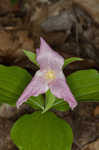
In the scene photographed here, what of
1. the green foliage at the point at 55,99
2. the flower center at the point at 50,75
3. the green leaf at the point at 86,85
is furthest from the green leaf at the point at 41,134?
the flower center at the point at 50,75

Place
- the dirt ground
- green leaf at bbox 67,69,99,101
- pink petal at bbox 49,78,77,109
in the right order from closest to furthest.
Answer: pink petal at bbox 49,78,77,109 → green leaf at bbox 67,69,99,101 → the dirt ground

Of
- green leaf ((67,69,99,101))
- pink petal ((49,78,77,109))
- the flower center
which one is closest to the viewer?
pink petal ((49,78,77,109))

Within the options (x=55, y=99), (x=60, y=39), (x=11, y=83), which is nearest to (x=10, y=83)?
(x=11, y=83)

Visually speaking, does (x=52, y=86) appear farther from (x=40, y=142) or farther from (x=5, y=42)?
(x=5, y=42)

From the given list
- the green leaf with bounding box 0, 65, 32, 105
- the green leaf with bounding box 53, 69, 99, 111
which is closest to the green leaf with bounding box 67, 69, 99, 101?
the green leaf with bounding box 53, 69, 99, 111

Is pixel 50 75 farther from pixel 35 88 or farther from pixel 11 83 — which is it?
pixel 11 83

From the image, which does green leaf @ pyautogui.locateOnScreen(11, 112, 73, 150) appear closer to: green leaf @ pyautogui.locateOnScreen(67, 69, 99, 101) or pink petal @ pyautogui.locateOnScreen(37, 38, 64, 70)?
green leaf @ pyautogui.locateOnScreen(67, 69, 99, 101)
